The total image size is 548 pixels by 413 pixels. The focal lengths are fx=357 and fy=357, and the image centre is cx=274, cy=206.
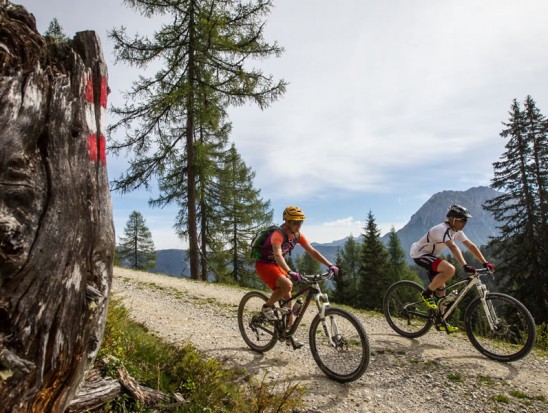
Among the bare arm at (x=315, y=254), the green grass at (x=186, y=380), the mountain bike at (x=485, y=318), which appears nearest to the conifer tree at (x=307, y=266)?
the mountain bike at (x=485, y=318)

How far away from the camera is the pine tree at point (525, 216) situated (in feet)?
67.4

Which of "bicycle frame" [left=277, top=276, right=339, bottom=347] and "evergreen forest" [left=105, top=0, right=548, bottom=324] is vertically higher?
"evergreen forest" [left=105, top=0, right=548, bottom=324]

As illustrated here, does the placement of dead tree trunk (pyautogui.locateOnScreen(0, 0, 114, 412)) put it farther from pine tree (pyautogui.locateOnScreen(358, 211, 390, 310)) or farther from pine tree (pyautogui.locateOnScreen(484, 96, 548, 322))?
pine tree (pyautogui.locateOnScreen(358, 211, 390, 310))

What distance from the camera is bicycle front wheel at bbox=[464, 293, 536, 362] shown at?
19.7ft

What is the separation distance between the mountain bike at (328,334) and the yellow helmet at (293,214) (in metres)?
0.96

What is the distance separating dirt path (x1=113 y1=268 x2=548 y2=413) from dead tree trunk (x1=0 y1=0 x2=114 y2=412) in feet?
10.4

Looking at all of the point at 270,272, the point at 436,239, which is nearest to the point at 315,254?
the point at 270,272

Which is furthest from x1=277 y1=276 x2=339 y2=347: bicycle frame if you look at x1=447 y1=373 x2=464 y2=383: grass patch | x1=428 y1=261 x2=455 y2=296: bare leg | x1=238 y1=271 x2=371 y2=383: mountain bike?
x1=428 y1=261 x2=455 y2=296: bare leg

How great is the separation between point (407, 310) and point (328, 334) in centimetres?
321

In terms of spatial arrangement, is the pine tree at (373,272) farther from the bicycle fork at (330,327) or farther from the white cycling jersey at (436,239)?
the bicycle fork at (330,327)

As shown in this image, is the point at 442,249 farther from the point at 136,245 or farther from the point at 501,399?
the point at 136,245

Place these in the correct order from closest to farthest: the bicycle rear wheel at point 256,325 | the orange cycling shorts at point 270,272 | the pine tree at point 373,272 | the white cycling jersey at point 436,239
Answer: the orange cycling shorts at point 270,272 < the bicycle rear wheel at point 256,325 < the white cycling jersey at point 436,239 < the pine tree at point 373,272

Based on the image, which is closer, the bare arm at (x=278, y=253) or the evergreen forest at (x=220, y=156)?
the bare arm at (x=278, y=253)

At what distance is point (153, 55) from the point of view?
15547 millimetres
